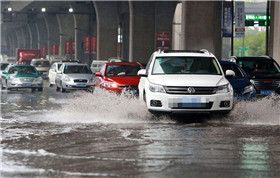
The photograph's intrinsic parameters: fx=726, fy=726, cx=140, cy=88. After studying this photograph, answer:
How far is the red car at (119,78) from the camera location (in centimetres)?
2127

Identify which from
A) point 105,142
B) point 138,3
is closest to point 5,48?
point 138,3

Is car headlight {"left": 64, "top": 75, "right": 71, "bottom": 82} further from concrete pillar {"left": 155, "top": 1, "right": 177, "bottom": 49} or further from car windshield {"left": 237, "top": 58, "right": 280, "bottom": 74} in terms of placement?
concrete pillar {"left": 155, "top": 1, "right": 177, "bottom": 49}

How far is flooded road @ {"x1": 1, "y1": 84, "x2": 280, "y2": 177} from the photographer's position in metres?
8.88

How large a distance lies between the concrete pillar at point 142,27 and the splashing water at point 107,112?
38397 mm

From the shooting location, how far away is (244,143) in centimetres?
1178

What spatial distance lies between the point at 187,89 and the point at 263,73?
8.39m

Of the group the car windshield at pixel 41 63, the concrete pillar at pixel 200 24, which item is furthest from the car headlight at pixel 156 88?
the car windshield at pixel 41 63

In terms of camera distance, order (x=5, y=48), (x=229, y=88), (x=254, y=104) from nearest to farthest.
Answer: (x=229, y=88)
(x=254, y=104)
(x=5, y=48)

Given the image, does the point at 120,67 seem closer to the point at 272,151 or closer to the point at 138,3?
the point at 272,151

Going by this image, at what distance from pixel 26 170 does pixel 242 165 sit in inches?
107

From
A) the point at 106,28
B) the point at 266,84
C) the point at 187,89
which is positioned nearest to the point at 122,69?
the point at 266,84

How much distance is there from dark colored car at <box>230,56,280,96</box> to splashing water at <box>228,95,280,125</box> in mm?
4105

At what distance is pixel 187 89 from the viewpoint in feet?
48.7

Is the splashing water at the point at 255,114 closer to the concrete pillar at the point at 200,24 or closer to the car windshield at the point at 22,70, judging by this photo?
Answer: the concrete pillar at the point at 200,24
